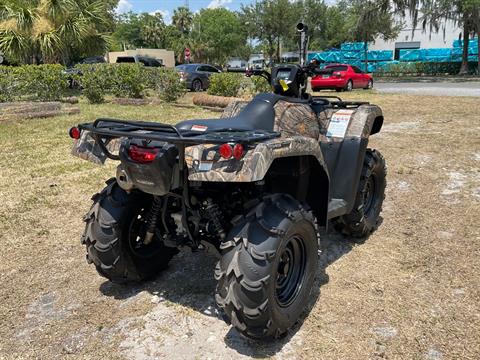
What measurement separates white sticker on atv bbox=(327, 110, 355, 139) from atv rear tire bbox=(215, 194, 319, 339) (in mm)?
1270

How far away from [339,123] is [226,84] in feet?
37.1

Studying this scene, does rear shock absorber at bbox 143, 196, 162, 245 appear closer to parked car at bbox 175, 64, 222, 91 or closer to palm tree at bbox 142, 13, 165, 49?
parked car at bbox 175, 64, 222, 91

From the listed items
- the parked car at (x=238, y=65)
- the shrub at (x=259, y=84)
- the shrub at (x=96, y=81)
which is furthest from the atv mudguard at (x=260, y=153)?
the shrub at (x=96, y=81)

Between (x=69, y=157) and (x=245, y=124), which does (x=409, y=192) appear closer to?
(x=245, y=124)

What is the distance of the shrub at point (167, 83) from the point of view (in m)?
15.6

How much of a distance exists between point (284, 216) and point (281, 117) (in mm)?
839

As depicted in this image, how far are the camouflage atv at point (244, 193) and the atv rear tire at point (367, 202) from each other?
16 mm

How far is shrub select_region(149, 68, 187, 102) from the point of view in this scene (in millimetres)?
15609

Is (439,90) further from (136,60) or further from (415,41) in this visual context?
(415,41)

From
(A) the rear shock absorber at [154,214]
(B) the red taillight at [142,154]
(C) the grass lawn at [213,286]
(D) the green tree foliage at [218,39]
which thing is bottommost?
(C) the grass lawn at [213,286]

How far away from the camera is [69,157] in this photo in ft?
25.6

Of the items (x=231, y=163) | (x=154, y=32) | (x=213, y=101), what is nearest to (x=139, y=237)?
(x=231, y=163)

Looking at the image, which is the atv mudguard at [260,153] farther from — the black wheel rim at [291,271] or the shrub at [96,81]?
the shrub at [96,81]

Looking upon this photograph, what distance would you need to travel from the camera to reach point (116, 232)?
3.16 meters
